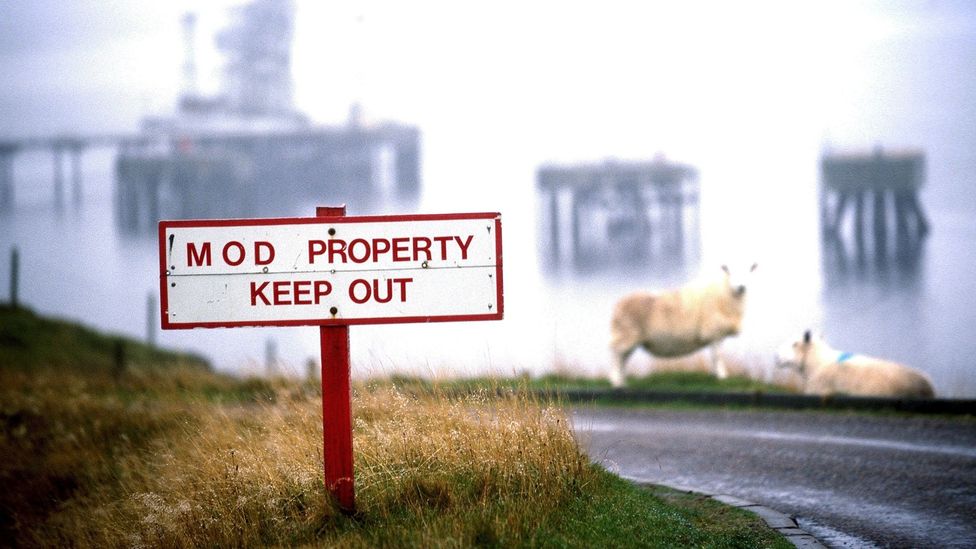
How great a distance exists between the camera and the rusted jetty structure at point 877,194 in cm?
10581

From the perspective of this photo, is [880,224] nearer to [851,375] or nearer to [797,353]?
[797,353]

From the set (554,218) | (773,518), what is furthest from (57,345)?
(554,218)

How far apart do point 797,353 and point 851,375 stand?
1289mm

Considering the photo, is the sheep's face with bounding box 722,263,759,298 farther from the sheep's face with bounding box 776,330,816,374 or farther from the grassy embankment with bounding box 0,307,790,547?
the grassy embankment with bounding box 0,307,790,547

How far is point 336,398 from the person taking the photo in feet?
21.7

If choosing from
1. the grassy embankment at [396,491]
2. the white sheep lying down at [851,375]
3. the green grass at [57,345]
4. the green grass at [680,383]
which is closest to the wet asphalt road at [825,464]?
the grassy embankment at [396,491]

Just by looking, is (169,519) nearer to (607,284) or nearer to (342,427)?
(342,427)

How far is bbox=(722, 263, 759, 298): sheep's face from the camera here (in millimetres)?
15383

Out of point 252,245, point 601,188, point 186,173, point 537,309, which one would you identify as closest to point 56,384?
point 252,245

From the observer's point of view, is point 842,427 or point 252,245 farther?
point 842,427

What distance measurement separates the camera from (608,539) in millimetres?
6285

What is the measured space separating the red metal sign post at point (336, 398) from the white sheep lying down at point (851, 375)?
824 centimetres

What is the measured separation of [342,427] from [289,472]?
950 mm

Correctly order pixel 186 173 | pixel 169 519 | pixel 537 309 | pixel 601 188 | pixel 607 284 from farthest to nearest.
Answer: pixel 186 173 → pixel 601 188 → pixel 607 284 → pixel 537 309 → pixel 169 519
